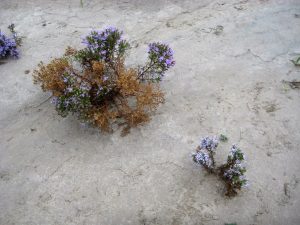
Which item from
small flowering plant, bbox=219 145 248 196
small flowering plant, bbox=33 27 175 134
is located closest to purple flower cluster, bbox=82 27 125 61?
small flowering plant, bbox=33 27 175 134

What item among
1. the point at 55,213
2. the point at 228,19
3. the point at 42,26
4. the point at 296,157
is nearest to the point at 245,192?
the point at 296,157

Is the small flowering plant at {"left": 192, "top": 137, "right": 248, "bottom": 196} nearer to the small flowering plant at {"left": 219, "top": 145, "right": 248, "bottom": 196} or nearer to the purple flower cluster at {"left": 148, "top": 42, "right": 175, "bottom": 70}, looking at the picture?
the small flowering plant at {"left": 219, "top": 145, "right": 248, "bottom": 196}

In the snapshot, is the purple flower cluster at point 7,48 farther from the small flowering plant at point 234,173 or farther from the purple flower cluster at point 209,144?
the small flowering plant at point 234,173

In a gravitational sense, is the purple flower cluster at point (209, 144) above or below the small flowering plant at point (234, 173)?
above

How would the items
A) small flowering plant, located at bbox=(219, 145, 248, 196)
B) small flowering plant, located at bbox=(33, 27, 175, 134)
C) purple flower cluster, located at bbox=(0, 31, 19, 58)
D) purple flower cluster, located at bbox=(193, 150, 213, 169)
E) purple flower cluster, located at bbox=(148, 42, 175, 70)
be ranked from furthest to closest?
purple flower cluster, located at bbox=(0, 31, 19, 58) < purple flower cluster, located at bbox=(148, 42, 175, 70) < small flowering plant, located at bbox=(33, 27, 175, 134) < purple flower cluster, located at bbox=(193, 150, 213, 169) < small flowering plant, located at bbox=(219, 145, 248, 196)

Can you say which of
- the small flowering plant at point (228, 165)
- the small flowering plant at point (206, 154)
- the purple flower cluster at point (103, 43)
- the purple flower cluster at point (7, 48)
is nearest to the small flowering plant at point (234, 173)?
the small flowering plant at point (228, 165)

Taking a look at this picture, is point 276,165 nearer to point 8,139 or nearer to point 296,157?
point 296,157
